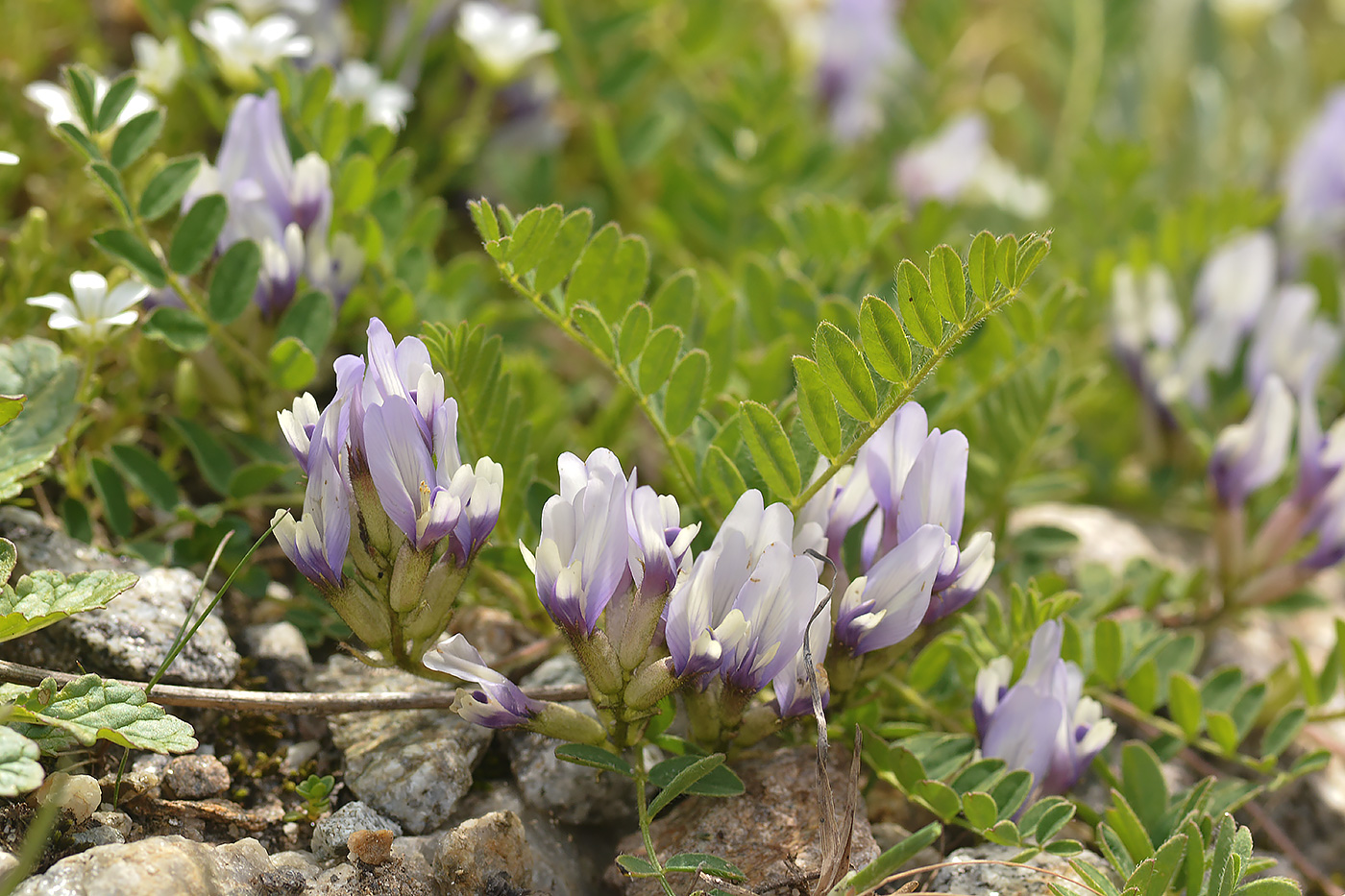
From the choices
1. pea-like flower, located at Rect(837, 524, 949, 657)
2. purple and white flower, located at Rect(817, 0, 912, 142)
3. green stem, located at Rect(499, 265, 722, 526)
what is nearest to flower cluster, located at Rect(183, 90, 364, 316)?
green stem, located at Rect(499, 265, 722, 526)

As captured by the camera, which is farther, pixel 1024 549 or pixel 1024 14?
pixel 1024 14

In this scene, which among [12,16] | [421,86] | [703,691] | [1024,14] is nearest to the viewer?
[703,691]

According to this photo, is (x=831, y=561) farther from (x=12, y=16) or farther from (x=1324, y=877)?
(x=12, y=16)

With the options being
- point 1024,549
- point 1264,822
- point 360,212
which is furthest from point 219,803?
point 1264,822

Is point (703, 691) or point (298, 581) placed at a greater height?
point (703, 691)

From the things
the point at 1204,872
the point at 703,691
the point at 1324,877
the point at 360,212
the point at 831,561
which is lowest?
the point at 1324,877

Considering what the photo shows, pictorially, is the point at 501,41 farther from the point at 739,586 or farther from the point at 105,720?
the point at 105,720
